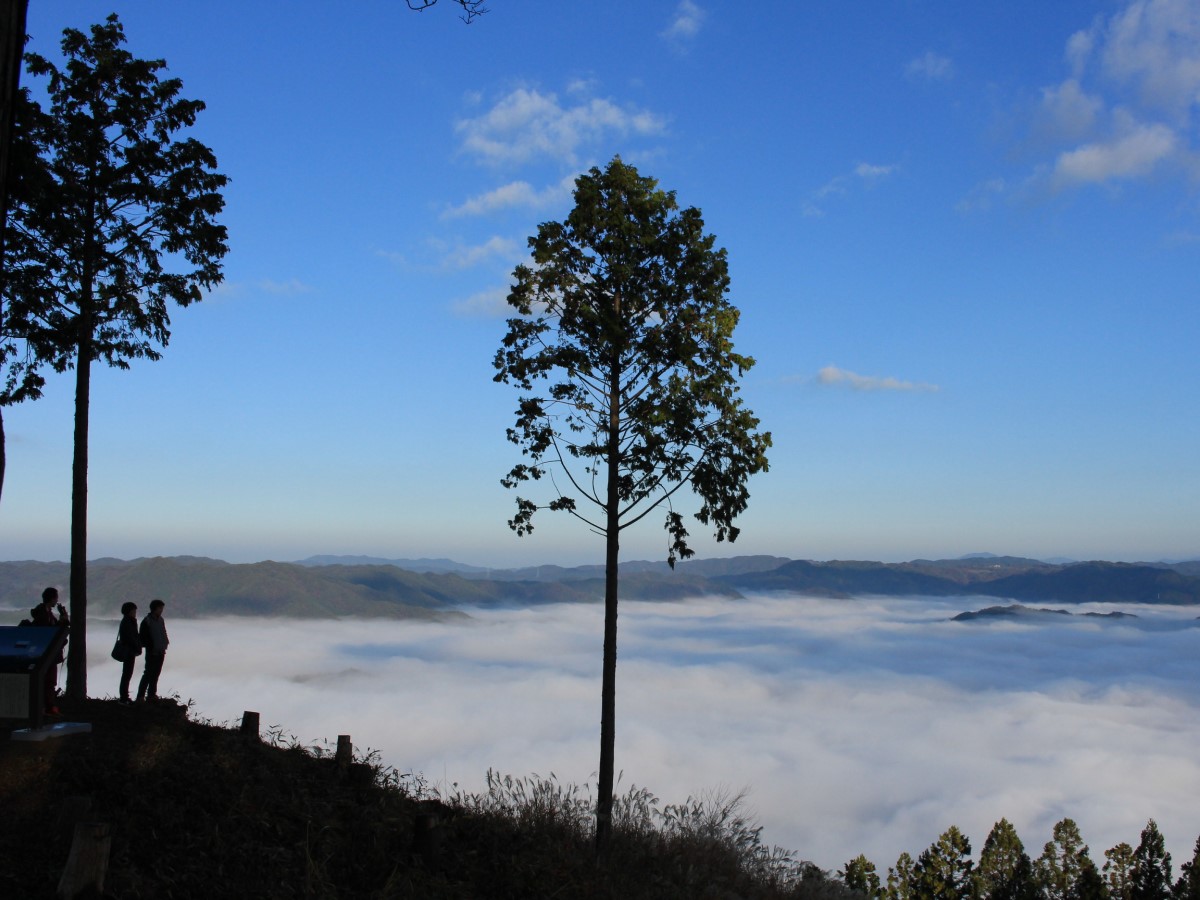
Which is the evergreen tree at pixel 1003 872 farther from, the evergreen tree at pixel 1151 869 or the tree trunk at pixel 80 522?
the tree trunk at pixel 80 522

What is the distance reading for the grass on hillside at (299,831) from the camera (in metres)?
8.14

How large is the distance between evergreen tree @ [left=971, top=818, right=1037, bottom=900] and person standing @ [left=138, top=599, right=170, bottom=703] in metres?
59.7

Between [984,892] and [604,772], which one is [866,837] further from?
[604,772]

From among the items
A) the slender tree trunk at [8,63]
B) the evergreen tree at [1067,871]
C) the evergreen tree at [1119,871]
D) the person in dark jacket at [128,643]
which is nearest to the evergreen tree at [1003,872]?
the evergreen tree at [1067,871]

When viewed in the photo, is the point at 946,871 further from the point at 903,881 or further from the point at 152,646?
the point at 152,646

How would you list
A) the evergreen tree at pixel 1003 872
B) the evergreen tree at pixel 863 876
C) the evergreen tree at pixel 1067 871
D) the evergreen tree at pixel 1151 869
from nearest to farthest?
the evergreen tree at pixel 1151 869
the evergreen tree at pixel 1067 871
the evergreen tree at pixel 863 876
the evergreen tree at pixel 1003 872

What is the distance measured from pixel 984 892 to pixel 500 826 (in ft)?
200

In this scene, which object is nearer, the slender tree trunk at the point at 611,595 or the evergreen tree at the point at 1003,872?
the slender tree trunk at the point at 611,595

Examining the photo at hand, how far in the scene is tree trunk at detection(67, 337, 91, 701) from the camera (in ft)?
54.0

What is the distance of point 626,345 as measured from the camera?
17.3m

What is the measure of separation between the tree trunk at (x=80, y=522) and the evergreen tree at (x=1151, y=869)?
61.7 meters

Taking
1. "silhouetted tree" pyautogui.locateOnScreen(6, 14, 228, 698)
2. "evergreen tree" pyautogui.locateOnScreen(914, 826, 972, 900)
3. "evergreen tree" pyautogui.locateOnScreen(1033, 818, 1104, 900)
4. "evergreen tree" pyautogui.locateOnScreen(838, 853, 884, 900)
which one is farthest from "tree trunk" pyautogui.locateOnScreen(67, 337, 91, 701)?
"evergreen tree" pyautogui.locateOnScreen(914, 826, 972, 900)

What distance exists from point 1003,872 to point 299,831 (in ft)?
211

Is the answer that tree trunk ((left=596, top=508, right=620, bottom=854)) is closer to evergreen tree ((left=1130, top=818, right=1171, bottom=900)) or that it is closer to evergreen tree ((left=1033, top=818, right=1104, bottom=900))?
evergreen tree ((left=1033, top=818, right=1104, bottom=900))
